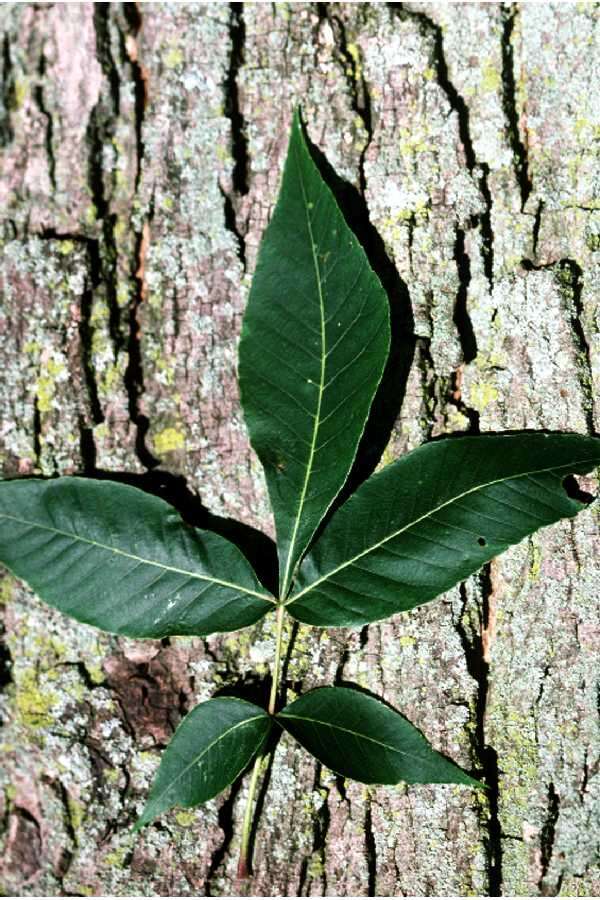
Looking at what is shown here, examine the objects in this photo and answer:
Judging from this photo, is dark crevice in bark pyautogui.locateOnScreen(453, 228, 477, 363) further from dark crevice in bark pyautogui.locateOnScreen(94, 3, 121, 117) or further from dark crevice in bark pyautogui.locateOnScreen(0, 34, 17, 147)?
dark crevice in bark pyautogui.locateOnScreen(0, 34, 17, 147)

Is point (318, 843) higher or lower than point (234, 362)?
lower

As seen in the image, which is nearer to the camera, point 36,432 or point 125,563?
point 125,563

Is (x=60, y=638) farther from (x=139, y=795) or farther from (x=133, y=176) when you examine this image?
(x=133, y=176)

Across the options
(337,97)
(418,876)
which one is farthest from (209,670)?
(337,97)

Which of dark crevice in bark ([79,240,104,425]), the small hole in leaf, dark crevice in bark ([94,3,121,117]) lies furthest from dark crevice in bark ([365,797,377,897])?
dark crevice in bark ([94,3,121,117])

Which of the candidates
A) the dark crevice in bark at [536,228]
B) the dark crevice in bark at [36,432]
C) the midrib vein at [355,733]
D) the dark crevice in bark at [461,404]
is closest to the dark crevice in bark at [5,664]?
the dark crevice in bark at [36,432]

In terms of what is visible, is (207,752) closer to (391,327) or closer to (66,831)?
(66,831)

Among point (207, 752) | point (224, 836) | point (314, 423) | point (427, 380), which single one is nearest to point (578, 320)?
point (427, 380)
